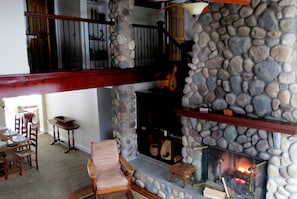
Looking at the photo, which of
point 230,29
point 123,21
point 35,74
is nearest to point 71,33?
point 123,21

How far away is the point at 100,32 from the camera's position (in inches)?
264

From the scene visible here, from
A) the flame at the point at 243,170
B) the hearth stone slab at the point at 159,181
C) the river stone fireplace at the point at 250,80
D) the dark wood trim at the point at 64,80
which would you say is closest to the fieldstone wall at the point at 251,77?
the river stone fireplace at the point at 250,80

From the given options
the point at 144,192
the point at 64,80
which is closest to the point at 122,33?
the point at 64,80

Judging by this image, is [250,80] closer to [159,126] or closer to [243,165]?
[243,165]

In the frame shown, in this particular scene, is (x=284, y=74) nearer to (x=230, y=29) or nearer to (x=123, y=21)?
(x=230, y=29)

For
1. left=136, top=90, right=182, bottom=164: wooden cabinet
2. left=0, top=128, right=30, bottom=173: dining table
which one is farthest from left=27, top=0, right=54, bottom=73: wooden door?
left=136, top=90, right=182, bottom=164: wooden cabinet

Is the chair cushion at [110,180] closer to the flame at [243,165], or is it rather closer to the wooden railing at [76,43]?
the flame at [243,165]

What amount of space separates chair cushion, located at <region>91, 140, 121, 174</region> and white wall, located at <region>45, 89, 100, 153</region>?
1.70 m

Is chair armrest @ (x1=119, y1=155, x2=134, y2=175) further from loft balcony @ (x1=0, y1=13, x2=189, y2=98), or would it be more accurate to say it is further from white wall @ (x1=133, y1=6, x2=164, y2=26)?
white wall @ (x1=133, y1=6, x2=164, y2=26)

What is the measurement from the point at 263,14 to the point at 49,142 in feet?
22.2

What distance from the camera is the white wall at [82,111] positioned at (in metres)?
6.71

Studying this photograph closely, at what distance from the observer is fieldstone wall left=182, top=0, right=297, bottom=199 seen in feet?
11.6

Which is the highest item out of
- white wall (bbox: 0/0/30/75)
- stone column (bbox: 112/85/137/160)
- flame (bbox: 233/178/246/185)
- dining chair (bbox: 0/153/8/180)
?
white wall (bbox: 0/0/30/75)

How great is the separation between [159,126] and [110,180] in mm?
1481
